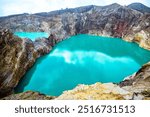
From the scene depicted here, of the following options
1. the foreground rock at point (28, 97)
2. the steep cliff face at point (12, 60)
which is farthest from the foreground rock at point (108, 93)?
the steep cliff face at point (12, 60)

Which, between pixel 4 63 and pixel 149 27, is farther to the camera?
pixel 149 27

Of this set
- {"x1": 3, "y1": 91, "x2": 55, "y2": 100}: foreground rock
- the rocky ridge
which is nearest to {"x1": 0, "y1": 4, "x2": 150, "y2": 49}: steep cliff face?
the rocky ridge

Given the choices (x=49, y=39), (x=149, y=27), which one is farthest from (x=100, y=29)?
(x=49, y=39)

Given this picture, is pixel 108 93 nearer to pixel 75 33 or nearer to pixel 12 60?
pixel 12 60

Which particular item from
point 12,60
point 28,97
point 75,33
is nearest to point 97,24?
point 75,33

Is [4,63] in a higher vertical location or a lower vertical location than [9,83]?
higher

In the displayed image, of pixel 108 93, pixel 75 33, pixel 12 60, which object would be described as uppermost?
pixel 108 93

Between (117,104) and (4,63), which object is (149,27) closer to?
(4,63)
